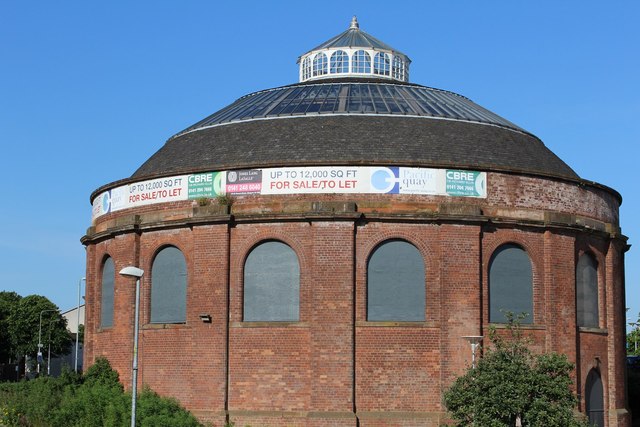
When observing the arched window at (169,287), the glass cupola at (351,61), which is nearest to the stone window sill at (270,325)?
the arched window at (169,287)

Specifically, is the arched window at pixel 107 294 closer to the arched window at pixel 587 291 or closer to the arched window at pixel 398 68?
the arched window at pixel 398 68

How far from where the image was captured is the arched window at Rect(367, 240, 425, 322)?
31969 millimetres

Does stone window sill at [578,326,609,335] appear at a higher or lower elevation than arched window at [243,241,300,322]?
lower

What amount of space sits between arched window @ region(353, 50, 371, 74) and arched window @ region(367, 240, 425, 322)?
14.2 meters

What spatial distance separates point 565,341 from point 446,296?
16.7ft

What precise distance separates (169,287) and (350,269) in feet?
22.6

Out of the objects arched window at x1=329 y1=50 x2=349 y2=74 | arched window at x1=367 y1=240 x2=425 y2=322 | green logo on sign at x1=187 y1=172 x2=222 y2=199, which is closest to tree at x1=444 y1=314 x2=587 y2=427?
arched window at x1=367 y1=240 x2=425 y2=322

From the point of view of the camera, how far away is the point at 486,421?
25656 millimetres

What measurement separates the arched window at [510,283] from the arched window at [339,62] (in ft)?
46.9

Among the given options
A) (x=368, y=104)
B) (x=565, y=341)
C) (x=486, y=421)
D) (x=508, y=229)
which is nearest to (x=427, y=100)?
(x=368, y=104)

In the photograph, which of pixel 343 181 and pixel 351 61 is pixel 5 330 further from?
pixel 343 181

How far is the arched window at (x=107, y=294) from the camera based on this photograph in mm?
37812

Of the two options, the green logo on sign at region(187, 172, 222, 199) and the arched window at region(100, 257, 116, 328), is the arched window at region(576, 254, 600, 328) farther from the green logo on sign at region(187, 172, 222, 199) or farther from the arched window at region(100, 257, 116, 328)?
the arched window at region(100, 257, 116, 328)

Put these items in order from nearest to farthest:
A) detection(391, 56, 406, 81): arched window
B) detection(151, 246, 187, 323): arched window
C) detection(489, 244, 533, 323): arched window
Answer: detection(489, 244, 533, 323): arched window, detection(151, 246, 187, 323): arched window, detection(391, 56, 406, 81): arched window
